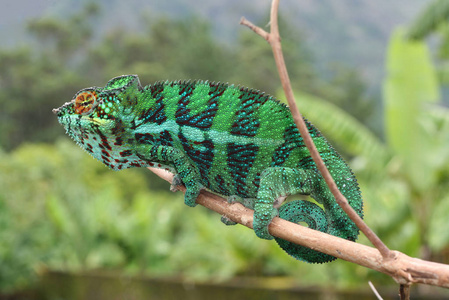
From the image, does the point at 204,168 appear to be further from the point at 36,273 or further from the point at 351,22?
the point at 351,22

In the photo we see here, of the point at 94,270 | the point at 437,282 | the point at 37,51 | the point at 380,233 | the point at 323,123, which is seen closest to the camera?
the point at 437,282

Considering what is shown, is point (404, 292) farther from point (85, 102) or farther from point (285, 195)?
point (85, 102)

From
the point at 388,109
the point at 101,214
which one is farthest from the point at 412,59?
the point at 101,214

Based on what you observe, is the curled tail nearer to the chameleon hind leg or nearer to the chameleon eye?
the chameleon hind leg

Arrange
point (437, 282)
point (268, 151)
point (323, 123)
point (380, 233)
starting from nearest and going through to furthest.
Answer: point (437, 282)
point (268, 151)
point (380, 233)
point (323, 123)

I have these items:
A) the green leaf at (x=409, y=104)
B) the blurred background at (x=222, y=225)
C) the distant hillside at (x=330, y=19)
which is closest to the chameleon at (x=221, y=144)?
the blurred background at (x=222, y=225)

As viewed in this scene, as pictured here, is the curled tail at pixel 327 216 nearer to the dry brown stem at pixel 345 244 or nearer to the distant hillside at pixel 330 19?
the dry brown stem at pixel 345 244

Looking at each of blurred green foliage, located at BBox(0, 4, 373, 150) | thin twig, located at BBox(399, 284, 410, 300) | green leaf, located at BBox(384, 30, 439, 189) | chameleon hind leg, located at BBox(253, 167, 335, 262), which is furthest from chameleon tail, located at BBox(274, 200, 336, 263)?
blurred green foliage, located at BBox(0, 4, 373, 150)
